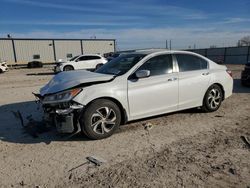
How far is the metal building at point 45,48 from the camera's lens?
39125 millimetres

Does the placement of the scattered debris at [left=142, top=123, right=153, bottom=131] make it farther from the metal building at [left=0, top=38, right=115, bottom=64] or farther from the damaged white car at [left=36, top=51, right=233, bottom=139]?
the metal building at [left=0, top=38, right=115, bottom=64]

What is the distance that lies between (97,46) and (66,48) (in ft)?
19.1

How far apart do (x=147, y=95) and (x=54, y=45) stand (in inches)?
1588

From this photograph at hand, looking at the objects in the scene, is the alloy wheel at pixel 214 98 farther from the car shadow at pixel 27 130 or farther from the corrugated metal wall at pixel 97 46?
the corrugated metal wall at pixel 97 46

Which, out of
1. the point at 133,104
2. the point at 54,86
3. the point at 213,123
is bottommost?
the point at 213,123

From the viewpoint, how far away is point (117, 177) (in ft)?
11.7

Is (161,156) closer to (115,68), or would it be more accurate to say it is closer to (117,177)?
(117,177)

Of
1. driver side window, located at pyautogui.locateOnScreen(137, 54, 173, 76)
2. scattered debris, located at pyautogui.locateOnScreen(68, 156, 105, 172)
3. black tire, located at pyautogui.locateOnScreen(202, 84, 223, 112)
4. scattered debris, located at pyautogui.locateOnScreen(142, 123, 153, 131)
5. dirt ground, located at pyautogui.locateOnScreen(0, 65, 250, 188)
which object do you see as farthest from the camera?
black tire, located at pyautogui.locateOnScreen(202, 84, 223, 112)

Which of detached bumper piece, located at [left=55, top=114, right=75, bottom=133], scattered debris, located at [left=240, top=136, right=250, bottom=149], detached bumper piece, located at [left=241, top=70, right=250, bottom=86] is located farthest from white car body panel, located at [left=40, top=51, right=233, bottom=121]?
detached bumper piece, located at [left=241, top=70, right=250, bottom=86]

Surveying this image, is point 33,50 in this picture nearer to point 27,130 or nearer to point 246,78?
point 246,78

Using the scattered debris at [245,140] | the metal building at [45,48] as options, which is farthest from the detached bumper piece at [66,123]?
the metal building at [45,48]

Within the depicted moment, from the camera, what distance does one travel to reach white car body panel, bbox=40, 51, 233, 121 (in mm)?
4976

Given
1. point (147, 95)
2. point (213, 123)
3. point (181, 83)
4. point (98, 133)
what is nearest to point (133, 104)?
point (147, 95)

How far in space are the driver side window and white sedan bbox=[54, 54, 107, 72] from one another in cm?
1498
